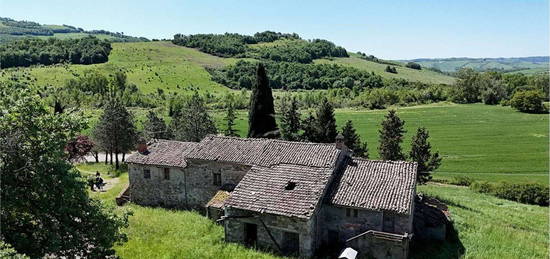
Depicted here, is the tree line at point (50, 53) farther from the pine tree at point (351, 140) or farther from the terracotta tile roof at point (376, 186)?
the terracotta tile roof at point (376, 186)

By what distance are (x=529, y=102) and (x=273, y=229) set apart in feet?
331

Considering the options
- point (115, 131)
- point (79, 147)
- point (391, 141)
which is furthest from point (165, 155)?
point (391, 141)

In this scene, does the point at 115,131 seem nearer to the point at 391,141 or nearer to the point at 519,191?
the point at 391,141

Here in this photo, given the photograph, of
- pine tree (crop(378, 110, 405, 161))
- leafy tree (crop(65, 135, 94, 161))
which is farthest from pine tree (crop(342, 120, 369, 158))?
leafy tree (crop(65, 135, 94, 161))

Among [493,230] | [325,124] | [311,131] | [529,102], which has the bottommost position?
[493,230]

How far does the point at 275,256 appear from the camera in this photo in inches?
904

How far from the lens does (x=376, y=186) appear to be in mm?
25234

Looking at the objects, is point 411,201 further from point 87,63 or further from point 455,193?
point 87,63

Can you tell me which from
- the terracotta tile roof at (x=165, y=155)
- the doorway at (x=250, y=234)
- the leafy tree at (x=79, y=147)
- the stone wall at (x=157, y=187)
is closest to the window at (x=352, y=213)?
the doorway at (x=250, y=234)

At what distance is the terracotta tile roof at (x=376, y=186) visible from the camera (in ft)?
77.2

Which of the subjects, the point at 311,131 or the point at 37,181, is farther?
the point at 311,131

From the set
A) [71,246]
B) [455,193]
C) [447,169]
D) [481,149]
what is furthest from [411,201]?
[481,149]

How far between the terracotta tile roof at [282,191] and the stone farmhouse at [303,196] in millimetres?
55

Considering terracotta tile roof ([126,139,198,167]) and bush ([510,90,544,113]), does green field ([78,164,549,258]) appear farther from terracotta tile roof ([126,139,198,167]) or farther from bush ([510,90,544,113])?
bush ([510,90,544,113])
